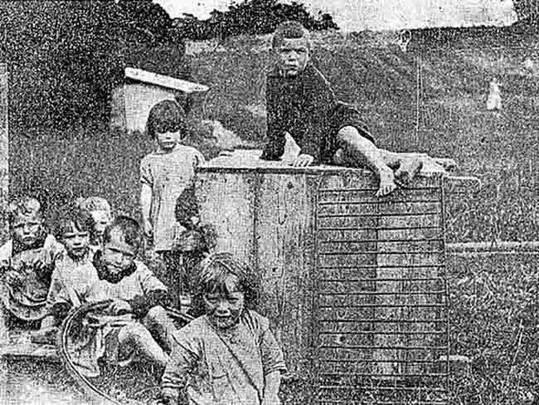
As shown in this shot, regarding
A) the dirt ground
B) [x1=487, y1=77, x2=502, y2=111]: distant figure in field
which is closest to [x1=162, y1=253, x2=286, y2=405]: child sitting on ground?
the dirt ground

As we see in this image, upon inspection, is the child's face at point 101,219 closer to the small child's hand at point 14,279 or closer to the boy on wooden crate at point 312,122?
the small child's hand at point 14,279

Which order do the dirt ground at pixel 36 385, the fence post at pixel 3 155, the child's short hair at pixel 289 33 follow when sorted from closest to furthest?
1. the child's short hair at pixel 289 33
2. the dirt ground at pixel 36 385
3. the fence post at pixel 3 155

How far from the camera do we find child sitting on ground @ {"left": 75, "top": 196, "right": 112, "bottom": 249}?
2643 millimetres

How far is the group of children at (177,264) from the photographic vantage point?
8.13ft

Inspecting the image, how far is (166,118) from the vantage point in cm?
258

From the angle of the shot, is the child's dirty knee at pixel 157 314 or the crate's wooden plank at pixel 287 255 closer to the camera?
the crate's wooden plank at pixel 287 255

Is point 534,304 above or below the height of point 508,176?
below

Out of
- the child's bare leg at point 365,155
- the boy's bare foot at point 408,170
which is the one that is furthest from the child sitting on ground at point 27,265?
the boy's bare foot at point 408,170

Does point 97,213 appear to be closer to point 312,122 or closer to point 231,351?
point 231,351

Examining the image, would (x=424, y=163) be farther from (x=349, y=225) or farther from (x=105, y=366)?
(x=105, y=366)

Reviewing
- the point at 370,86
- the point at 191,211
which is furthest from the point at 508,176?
the point at 191,211

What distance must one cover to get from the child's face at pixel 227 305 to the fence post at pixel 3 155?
0.67 m

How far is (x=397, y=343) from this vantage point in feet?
7.97

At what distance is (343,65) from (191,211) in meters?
0.56
